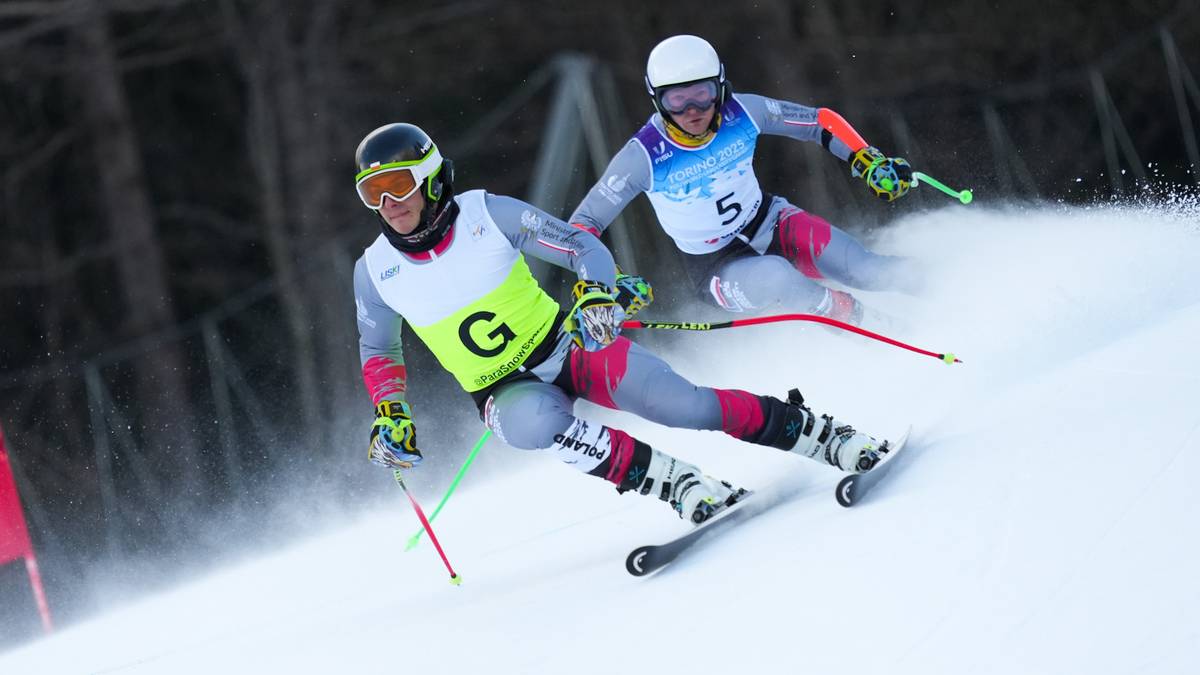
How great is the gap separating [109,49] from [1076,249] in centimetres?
974

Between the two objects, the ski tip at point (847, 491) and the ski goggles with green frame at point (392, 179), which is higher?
the ski goggles with green frame at point (392, 179)

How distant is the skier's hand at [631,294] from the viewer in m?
4.22

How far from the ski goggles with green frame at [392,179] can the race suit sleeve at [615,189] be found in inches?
43.1

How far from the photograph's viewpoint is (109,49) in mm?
13023

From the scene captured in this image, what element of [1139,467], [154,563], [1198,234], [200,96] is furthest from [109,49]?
[1139,467]

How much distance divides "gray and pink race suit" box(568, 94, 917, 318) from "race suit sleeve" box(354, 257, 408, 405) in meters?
0.99

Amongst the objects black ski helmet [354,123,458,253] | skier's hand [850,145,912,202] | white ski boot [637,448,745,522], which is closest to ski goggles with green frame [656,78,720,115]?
skier's hand [850,145,912,202]

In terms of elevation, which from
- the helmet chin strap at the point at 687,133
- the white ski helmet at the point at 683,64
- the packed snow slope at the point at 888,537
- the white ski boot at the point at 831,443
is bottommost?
the packed snow slope at the point at 888,537

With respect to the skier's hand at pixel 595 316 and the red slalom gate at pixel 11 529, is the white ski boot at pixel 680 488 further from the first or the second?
the red slalom gate at pixel 11 529

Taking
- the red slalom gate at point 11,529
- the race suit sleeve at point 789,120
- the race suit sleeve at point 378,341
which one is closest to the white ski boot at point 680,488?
the race suit sleeve at point 378,341

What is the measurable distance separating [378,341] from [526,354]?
0.52 meters

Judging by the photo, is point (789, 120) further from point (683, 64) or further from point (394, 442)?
point (394, 442)

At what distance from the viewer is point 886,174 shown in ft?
17.4

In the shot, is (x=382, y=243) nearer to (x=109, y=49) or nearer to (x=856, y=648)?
(x=856, y=648)
